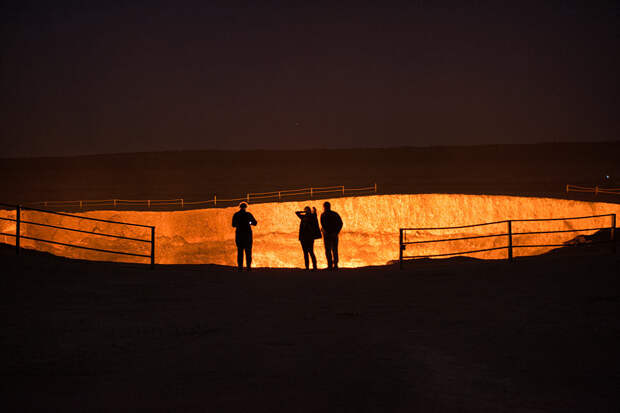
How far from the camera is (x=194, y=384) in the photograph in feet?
17.0

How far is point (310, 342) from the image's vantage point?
266 inches

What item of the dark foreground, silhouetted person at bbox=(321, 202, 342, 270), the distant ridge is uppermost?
the distant ridge

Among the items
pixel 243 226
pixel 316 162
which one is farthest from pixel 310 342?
pixel 316 162

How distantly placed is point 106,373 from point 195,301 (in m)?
3.81

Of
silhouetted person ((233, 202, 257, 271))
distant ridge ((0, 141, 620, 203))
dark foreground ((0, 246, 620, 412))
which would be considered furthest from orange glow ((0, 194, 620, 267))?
distant ridge ((0, 141, 620, 203))

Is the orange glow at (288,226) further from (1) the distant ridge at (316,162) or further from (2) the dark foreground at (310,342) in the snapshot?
(1) the distant ridge at (316,162)

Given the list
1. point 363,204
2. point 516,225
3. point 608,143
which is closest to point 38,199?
point 363,204

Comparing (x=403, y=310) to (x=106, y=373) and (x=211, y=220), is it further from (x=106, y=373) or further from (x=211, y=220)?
(x=211, y=220)

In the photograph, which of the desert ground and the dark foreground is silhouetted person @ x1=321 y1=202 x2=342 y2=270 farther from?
the dark foreground

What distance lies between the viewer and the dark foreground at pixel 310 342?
4.88 meters

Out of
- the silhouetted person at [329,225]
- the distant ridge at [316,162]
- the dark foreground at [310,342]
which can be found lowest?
the dark foreground at [310,342]

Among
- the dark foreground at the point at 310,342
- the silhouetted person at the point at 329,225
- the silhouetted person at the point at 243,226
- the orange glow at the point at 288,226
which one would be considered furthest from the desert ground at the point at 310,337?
the orange glow at the point at 288,226

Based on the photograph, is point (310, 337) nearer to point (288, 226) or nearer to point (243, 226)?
point (243, 226)

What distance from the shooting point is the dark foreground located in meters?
4.88
